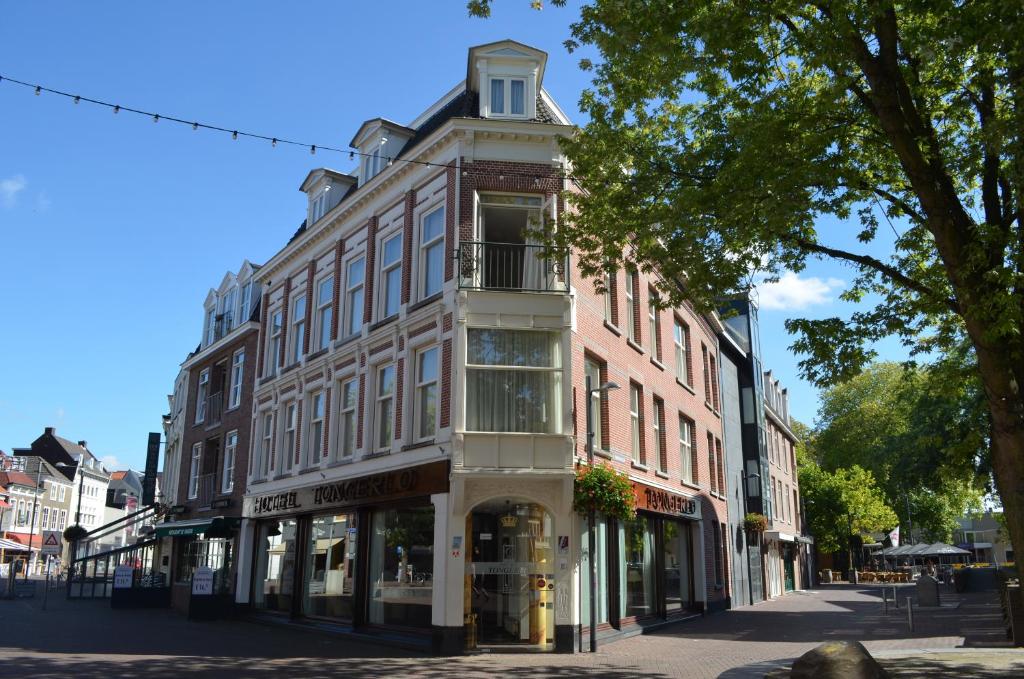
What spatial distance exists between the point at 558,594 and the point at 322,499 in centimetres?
736

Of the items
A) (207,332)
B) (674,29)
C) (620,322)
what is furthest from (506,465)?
(207,332)

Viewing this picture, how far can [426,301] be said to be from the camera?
17375 mm

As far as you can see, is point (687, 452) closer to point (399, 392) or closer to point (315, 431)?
point (399, 392)

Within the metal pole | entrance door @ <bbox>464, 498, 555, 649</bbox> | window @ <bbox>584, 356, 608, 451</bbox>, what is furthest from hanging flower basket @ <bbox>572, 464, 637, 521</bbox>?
window @ <bbox>584, 356, 608, 451</bbox>

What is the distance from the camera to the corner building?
15312 mm

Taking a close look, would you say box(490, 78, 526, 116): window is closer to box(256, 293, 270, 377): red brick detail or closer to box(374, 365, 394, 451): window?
box(374, 365, 394, 451): window

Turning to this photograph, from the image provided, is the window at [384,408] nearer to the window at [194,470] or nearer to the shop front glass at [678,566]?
the shop front glass at [678,566]

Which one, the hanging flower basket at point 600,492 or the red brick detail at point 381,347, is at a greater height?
the red brick detail at point 381,347

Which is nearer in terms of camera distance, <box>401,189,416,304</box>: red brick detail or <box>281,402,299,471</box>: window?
<box>401,189,416,304</box>: red brick detail

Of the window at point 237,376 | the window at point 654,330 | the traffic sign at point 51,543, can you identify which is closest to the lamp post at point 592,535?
the window at point 654,330

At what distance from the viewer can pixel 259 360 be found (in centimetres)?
2578

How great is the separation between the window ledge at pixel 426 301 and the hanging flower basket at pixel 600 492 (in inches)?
189

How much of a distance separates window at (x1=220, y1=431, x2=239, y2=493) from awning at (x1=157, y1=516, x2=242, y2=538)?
114 cm

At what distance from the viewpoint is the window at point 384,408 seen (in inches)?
720
